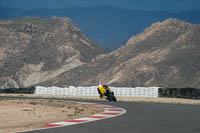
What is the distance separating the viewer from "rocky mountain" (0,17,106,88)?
92188 mm

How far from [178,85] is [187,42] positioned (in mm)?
16431

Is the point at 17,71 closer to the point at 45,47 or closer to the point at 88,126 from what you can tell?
the point at 45,47

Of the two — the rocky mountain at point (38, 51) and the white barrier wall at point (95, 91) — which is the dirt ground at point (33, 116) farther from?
the rocky mountain at point (38, 51)

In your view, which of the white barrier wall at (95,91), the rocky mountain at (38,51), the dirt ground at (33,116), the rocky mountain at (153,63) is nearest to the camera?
the dirt ground at (33,116)

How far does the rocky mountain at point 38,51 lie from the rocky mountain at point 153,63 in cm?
969

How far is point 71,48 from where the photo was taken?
329ft

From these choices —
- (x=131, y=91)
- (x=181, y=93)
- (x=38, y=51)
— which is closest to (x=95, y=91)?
(x=131, y=91)

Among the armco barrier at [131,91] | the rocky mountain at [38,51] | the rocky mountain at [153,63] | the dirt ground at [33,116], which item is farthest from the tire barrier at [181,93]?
the rocky mountain at [38,51]

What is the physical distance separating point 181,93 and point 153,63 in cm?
4127

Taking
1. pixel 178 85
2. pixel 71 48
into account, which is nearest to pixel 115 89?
pixel 178 85

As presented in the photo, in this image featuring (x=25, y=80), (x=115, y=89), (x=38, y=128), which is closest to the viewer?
(x=38, y=128)

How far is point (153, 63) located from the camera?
74.9m

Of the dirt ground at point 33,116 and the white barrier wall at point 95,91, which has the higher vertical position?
the white barrier wall at point 95,91

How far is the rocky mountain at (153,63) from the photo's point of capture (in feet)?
225
